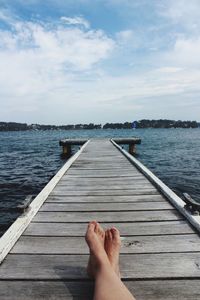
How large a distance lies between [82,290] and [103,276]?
1.06 ft

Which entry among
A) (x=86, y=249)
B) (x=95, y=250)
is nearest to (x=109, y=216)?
(x=86, y=249)

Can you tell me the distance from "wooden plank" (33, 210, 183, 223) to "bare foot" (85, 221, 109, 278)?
1280 millimetres

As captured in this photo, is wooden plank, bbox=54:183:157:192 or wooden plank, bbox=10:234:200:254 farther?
wooden plank, bbox=54:183:157:192

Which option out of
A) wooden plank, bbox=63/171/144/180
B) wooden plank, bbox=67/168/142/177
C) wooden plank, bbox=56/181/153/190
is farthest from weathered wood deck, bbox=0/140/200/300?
wooden plank, bbox=67/168/142/177

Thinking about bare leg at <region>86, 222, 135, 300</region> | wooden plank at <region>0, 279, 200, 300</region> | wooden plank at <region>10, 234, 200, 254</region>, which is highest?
bare leg at <region>86, 222, 135, 300</region>

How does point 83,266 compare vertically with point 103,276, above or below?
below

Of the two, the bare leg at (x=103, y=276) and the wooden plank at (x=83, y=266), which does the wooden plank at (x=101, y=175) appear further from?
the bare leg at (x=103, y=276)

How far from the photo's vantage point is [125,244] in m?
3.31

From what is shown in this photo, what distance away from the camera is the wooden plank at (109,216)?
162 inches

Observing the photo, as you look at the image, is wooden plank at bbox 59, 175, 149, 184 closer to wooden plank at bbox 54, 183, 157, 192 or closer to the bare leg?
wooden plank at bbox 54, 183, 157, 192

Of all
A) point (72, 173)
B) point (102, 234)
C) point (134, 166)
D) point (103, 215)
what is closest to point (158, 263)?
point (102, 234)

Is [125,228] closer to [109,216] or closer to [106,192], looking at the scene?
[109,216]

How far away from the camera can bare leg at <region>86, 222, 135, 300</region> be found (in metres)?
2.09

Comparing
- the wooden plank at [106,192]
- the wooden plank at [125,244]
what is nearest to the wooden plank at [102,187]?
the wooden plank at [106,192]
